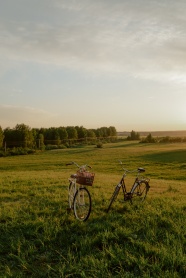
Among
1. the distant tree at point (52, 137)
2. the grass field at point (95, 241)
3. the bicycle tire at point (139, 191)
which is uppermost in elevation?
the distant tree at point (52, 137)

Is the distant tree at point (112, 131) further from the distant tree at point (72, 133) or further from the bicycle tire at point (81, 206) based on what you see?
the bicycle tire at point (81, 206)

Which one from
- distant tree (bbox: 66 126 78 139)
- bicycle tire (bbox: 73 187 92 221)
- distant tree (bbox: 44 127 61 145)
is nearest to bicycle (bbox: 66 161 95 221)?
bicycle tire (bbox: 73 187 92 221)

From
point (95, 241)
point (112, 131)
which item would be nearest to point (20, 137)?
point (95, 241)

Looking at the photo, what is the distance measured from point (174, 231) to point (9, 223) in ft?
13.9

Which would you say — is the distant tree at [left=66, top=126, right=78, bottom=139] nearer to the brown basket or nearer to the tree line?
the tree line

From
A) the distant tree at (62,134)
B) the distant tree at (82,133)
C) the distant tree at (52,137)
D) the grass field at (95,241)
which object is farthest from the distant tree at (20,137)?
the grass field at (95,241)

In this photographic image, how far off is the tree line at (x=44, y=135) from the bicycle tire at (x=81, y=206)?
44.4 metres

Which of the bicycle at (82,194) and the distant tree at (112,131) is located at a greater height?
the distant tree at (112,131)

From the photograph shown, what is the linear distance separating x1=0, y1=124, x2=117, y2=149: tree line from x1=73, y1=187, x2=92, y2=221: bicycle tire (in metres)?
44.4

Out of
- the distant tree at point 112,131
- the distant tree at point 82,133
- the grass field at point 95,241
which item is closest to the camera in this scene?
the grass field at point 95,241

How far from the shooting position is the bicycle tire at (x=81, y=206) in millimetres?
8079

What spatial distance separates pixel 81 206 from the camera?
8.30m

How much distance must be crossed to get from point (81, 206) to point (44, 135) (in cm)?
7090

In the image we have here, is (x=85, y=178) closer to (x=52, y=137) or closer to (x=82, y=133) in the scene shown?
(x=52, y=137)
